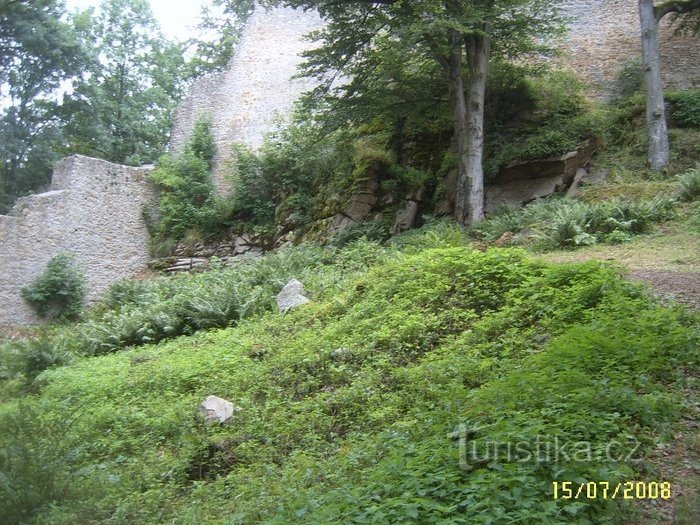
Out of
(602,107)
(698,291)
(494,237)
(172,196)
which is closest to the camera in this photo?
(698,291)

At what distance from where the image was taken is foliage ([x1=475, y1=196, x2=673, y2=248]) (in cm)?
1075

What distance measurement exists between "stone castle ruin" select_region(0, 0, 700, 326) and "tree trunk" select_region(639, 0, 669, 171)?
1.74 m

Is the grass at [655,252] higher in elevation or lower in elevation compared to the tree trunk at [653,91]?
lower

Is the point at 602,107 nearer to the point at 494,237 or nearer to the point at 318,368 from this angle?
the point at 494,237

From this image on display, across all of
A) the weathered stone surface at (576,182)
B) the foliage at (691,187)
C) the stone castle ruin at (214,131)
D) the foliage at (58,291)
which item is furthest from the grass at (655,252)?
the foliage at (58,291)

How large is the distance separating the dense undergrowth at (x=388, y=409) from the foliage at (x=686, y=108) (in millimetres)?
8959

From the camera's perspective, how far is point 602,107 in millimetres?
16188

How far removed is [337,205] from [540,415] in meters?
→ 12.5

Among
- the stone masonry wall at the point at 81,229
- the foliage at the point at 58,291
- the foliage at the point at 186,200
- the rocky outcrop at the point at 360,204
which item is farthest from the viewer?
the foliage at the point at 186,200

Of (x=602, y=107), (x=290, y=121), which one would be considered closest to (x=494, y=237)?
(x=602, y=107)

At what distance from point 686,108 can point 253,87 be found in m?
13.5

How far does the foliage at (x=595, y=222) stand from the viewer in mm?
10750

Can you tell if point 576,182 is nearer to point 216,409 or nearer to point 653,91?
point 653,91
